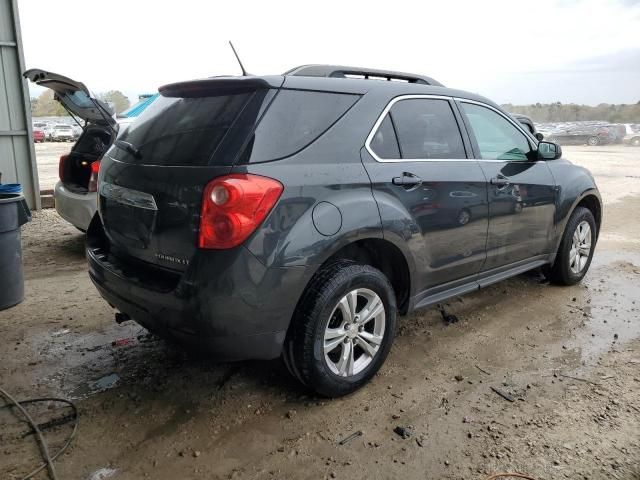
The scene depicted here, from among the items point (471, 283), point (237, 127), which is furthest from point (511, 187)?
point (237, 127)

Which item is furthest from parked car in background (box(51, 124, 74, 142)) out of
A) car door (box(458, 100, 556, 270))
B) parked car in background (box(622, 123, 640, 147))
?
car door (box(458, 100, 556, 270))

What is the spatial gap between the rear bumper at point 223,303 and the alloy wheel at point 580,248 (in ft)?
10.7

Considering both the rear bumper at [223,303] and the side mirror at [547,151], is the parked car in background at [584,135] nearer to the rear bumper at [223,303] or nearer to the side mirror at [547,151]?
the side mirror at [547,151]

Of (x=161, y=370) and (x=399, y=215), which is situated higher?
(x=399, y=215)

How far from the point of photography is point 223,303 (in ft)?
7.51

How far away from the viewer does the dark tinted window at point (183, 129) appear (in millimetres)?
2459

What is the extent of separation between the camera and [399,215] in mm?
2883

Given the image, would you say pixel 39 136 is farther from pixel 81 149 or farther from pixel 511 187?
pixel 511 187

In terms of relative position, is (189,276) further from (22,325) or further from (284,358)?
(22,325)

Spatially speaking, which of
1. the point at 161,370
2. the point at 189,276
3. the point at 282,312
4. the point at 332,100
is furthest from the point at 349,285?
the point at 161,370

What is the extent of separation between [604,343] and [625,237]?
4121 mm

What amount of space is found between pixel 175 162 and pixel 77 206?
3403 millimetres

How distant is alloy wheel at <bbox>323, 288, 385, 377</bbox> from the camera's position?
107 inches

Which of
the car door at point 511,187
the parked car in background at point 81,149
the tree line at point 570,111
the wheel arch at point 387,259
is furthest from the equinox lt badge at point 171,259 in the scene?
the tree line at point 570,111
